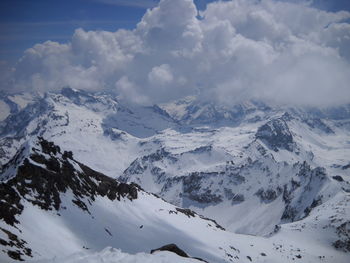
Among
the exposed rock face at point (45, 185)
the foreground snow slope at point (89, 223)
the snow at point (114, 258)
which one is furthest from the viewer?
the exposed rock face at point (45, 185)

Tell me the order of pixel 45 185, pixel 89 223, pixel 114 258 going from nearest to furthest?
pixel 114 258 < pixel 45 185 < pixel 89 223

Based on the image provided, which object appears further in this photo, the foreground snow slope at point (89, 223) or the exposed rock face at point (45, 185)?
the exposed rock face at point (45, 185)

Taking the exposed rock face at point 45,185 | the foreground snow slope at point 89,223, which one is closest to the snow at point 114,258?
the foreground snow slope at point 89,223

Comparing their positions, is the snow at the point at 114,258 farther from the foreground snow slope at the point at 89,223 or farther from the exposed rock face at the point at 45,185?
the exposed rock face at the point at 45,185

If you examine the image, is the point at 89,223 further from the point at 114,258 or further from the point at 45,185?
the point at 114,258

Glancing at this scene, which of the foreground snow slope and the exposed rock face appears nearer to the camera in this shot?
the foreground snow slope

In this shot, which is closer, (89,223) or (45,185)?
(45,185)

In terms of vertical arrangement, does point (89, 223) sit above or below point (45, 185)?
below

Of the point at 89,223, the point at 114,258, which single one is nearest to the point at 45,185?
the point at 89,223

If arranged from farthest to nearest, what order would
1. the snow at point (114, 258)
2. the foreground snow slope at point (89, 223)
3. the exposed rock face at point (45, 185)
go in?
1. the exposed rock face at point (45, 185)
2. the foreground snow slope at point (89, 223)
3. the snow at point (114, 258)

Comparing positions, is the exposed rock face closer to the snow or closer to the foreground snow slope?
the foreground snow slope

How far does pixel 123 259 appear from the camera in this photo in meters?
34.9

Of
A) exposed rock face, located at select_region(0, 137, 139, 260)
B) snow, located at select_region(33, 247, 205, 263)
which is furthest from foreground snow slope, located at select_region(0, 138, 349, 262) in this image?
snow, located at select_region(33, 247, 205, 263)

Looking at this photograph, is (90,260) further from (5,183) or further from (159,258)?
(5,183)
